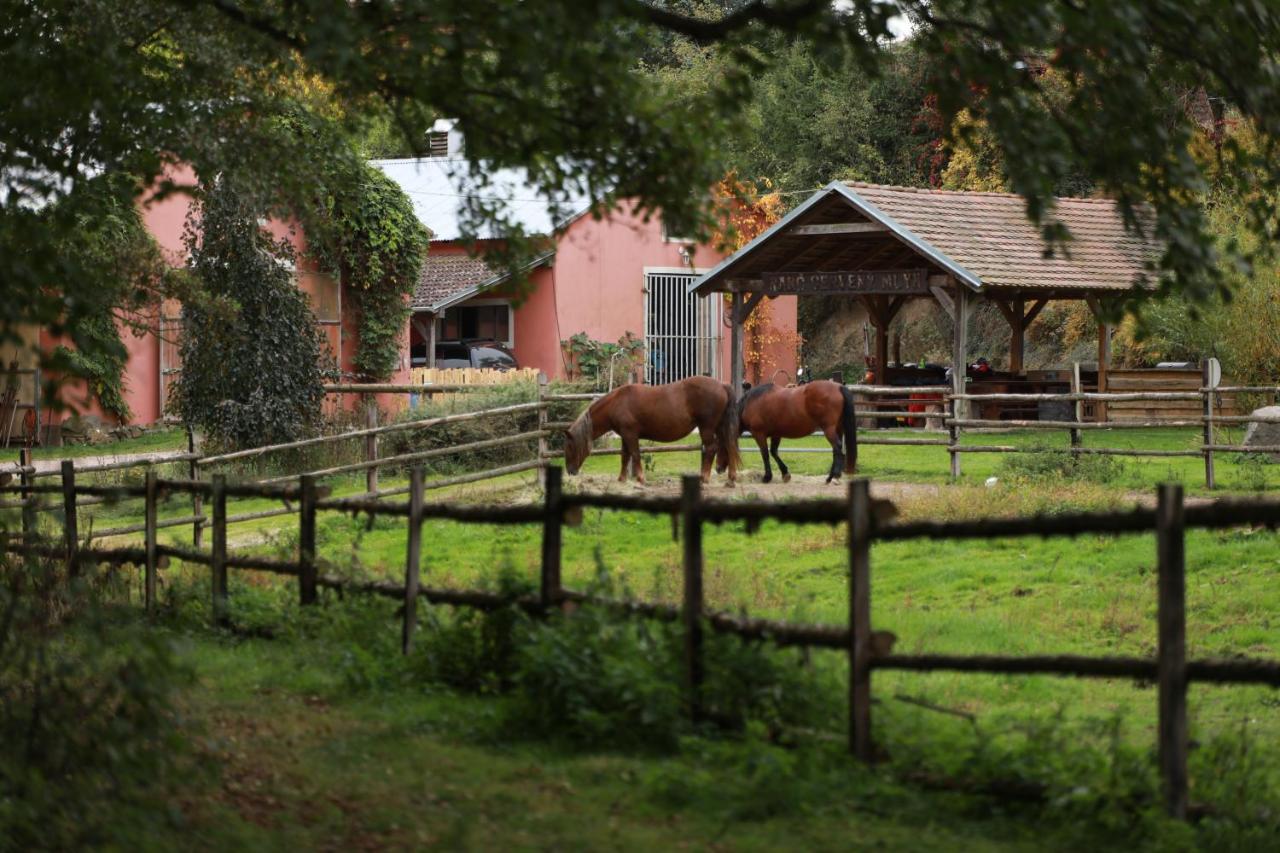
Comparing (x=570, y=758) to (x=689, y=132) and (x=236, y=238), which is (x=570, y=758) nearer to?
(x=689, y=132)

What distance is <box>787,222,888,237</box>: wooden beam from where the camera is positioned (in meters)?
25.2

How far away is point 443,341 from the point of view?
37250 millimetres

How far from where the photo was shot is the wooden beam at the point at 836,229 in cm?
2517

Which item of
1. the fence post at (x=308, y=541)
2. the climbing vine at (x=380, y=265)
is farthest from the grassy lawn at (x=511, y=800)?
the climbing vine at (x=380, y=265)

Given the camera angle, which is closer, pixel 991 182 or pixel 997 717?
pixel 997 717

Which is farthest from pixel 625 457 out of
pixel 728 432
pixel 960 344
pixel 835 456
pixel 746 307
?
pixel 746 307

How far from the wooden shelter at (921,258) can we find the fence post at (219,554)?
608 inches

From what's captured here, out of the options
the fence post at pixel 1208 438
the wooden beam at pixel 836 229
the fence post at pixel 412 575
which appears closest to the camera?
the fence post at pixel 412 575

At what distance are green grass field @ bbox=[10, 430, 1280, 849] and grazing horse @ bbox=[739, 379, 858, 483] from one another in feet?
11.0

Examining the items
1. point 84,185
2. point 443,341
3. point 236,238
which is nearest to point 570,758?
point 84,185

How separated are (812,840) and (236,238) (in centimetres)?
1782

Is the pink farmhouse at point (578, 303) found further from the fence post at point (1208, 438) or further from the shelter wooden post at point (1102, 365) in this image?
the fence post at point (1208, 438)

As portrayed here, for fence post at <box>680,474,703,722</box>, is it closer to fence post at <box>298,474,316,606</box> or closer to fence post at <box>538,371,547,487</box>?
fence post at <box>298,474,316,606</box>

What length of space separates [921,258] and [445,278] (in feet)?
34.1
